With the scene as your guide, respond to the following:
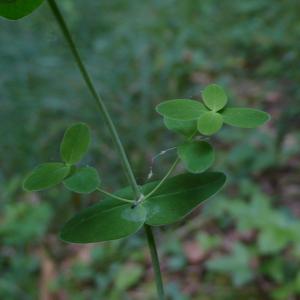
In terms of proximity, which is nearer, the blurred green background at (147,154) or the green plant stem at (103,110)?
the green plant stem at (103,110)

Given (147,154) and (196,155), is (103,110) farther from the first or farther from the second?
(147,154)

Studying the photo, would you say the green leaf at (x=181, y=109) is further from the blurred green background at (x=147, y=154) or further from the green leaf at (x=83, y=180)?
the blurred green background at (x=147, y=154)

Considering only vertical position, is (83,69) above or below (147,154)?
above

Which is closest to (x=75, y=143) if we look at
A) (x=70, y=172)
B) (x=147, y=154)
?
(x=70, y=172)

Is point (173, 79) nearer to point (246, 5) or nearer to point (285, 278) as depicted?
point (246, 5)

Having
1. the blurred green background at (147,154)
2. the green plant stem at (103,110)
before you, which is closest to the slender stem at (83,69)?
the green plant stem at (103,110)

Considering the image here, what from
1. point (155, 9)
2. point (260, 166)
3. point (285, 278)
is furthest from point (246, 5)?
point (285, 278)

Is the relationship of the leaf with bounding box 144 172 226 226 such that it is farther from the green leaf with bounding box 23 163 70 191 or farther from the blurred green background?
the blurred green background
